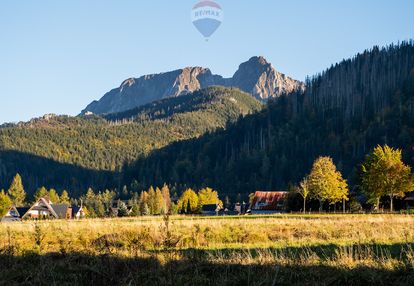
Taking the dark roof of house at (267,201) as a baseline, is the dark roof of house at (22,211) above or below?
below

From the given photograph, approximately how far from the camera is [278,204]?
100 m

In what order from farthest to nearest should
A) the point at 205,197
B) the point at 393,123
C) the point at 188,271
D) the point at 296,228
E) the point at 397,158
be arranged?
the point at 393,123 < the point at 205,197 < the point at 397,158 < the point at 296,228 < the point at 188,271

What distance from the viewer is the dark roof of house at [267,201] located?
99.9m

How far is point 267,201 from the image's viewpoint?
334ft

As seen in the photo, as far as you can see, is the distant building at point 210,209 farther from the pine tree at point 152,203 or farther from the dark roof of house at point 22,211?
the dark roof of house at point 22,211

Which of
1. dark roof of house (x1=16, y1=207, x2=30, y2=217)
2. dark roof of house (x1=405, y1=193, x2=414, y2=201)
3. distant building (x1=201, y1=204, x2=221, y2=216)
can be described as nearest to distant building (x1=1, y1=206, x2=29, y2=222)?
dark roof of house (x1=16, y1=207, x2=30, y2=217)

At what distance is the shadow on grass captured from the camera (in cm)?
866

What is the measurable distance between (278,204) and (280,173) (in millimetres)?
Answer: 99670

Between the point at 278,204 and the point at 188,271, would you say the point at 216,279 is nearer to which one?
the point at 188,271

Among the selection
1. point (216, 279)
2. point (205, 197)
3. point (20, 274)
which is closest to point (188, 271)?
point (216, 279)

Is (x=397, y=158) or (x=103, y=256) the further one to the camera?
(x=397, y=158)

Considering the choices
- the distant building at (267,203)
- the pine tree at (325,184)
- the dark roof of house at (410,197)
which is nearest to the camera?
the pine tree at (325,184)

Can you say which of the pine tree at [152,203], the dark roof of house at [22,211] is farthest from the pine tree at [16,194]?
the dark roof of house at [22,211]

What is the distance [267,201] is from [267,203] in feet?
2.18
